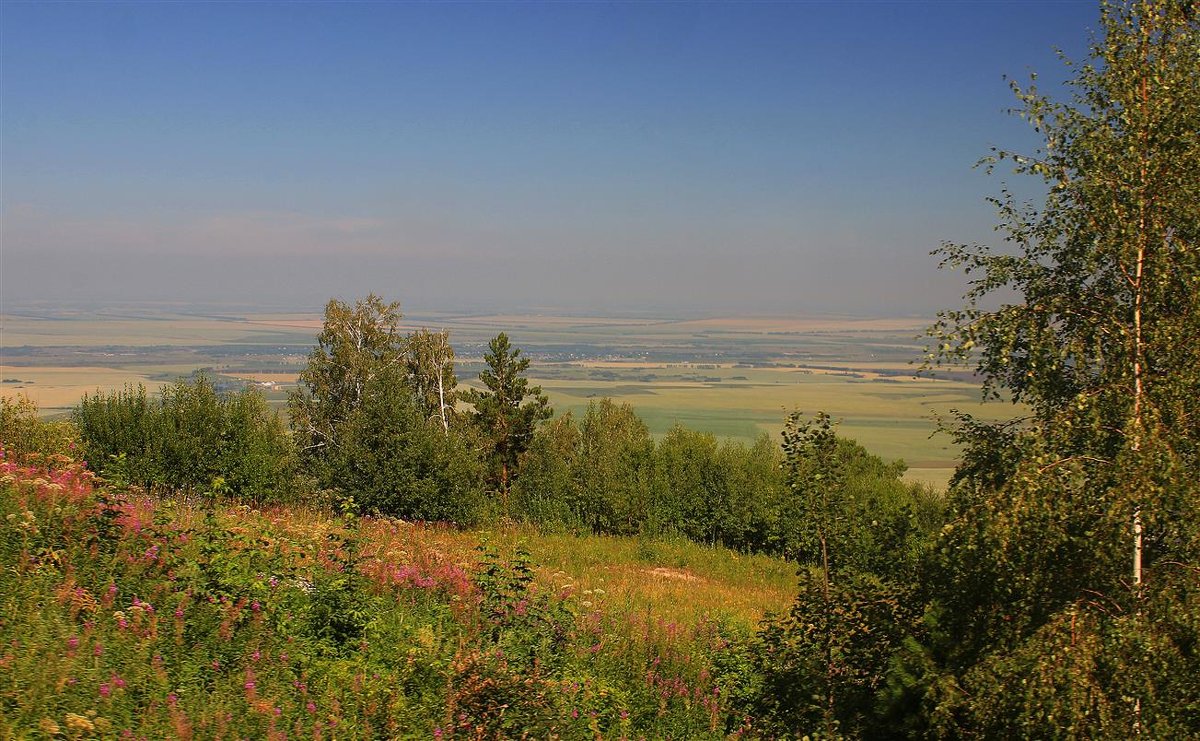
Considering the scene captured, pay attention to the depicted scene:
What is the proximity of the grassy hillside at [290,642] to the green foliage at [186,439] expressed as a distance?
1509 centimetres

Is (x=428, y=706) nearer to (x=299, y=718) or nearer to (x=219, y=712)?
(x=299, y=718)

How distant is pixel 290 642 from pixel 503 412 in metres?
48.2

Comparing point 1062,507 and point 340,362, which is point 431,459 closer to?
point 1062,507

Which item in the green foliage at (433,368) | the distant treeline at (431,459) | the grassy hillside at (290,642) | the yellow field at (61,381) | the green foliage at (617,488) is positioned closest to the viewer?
the grassy hillside at (290,642)

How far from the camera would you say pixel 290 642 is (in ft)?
25.6

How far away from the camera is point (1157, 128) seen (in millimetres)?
7953

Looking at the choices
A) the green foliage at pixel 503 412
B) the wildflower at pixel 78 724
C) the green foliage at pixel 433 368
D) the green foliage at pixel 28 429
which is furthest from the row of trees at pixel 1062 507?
the green foliage at pixel 433 368

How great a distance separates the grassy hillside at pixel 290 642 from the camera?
6008mm

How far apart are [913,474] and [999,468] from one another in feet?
273

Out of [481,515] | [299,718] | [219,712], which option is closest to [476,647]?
[299,718]

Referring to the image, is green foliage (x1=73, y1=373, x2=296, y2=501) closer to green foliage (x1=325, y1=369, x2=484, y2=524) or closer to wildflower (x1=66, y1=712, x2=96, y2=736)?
green foliage (x1=325, y1=369, x2=484, y2=524)

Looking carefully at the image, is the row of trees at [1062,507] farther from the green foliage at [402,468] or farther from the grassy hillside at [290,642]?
the green foliage at [402,468]

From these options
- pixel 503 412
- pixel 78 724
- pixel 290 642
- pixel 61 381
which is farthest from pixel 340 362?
pixel 61 381

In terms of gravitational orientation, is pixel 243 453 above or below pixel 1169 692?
below
